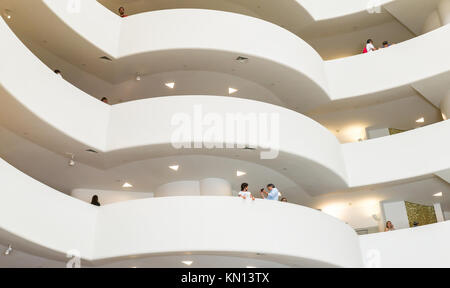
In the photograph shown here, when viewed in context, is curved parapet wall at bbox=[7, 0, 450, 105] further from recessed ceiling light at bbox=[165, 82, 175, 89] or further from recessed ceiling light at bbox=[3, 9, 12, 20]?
recessed ceiling light at bbox=[3, 9, 12, 20]

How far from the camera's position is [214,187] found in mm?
16984

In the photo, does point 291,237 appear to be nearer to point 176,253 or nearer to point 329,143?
point 176,253

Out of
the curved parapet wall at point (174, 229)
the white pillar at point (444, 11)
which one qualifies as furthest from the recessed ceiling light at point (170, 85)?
the white pillar at point (444, 11)

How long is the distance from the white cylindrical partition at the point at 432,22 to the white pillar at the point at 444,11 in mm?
390

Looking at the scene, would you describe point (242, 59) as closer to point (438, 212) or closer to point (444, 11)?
point (444, 11)

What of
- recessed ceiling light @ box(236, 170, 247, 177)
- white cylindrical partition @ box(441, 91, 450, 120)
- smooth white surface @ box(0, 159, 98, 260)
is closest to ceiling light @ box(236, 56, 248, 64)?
recessed ceiling light @ box(236, 170, 247, 177)

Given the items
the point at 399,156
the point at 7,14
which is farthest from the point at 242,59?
the point at 7,14

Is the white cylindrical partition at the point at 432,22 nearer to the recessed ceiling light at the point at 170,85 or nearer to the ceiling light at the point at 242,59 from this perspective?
the ceiling light at the point at 242,59

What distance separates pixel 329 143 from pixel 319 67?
372 cm

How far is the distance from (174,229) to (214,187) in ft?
12.8

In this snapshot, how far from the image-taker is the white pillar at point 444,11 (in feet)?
64.3

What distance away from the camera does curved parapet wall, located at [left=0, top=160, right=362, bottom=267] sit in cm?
1292

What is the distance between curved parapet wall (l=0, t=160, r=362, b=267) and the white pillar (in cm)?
1123
